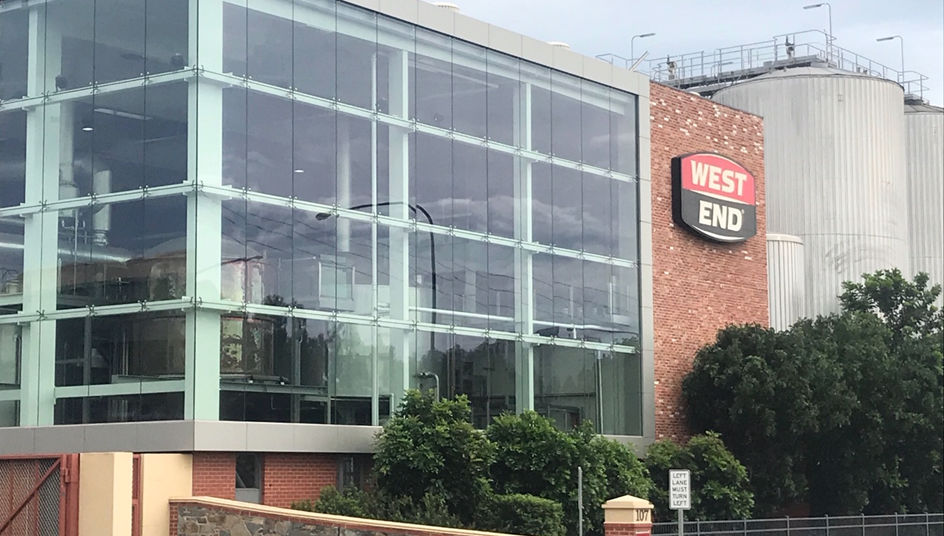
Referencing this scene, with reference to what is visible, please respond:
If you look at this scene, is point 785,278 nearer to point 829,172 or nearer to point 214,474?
point 829,172

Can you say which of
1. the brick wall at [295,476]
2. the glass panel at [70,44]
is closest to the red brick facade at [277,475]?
the brick wall at [295,476]

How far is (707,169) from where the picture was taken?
4256cm

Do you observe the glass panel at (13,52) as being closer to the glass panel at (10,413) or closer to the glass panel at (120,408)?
the glass panel at (10,413)

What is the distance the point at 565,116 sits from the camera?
38.8 meters

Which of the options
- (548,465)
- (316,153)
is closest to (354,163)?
(316,153)

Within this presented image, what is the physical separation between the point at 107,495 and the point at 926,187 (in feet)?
135

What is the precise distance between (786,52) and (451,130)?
3089cm

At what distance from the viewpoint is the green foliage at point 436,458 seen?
3111 cm

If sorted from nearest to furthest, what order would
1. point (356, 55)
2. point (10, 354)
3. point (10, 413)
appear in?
point (10, 413) → point (10, 354) → point (356, 55)

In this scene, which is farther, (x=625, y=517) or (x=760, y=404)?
(x=760, y=404)

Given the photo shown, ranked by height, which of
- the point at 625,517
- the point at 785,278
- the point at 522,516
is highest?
the point at 785,278

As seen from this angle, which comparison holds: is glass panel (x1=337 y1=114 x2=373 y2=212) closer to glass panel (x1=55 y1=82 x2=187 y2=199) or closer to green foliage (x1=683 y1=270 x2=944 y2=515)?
glass panel (x1=55 y1=82 x2=187 y2=199)

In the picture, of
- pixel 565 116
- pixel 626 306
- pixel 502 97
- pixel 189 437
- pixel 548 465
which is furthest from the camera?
pixel 626 306

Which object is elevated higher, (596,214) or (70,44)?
(70,44)
